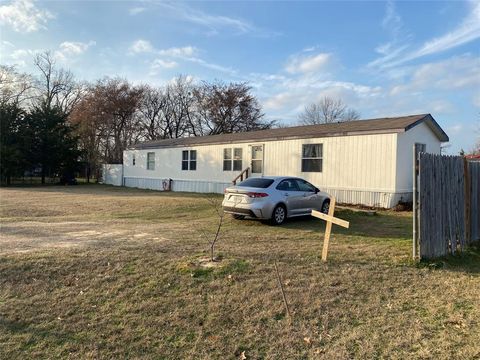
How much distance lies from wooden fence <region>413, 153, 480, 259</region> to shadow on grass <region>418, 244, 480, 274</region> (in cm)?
12

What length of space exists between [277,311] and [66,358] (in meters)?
2.30

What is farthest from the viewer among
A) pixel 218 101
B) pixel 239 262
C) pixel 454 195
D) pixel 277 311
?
pixel 218 101

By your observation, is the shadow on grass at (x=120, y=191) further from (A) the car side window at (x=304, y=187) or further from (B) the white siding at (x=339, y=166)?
(A) the car side window at (x=304, y=187)

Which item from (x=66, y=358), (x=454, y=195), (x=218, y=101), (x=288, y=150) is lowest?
(x=66, y=358)

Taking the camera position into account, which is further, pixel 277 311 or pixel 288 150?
pixel 288 150

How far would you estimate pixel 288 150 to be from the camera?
19.1 metres

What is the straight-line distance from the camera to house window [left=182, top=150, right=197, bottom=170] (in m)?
24.9

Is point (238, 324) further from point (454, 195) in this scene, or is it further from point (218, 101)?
point (218, 101)

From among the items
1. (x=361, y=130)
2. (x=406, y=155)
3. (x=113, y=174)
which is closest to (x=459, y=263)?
(x=406, y=155)

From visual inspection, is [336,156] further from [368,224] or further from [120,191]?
[120,191]

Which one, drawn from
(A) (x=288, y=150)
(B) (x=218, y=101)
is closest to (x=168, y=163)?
(A) (x=288, y=150)

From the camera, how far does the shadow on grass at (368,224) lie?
9.97 meters

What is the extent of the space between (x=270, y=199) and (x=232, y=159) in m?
11.5

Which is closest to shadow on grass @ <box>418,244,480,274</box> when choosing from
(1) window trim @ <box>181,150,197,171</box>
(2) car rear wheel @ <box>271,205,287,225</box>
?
(2) car rear wheel @ <box>271,205,287,225</box>
